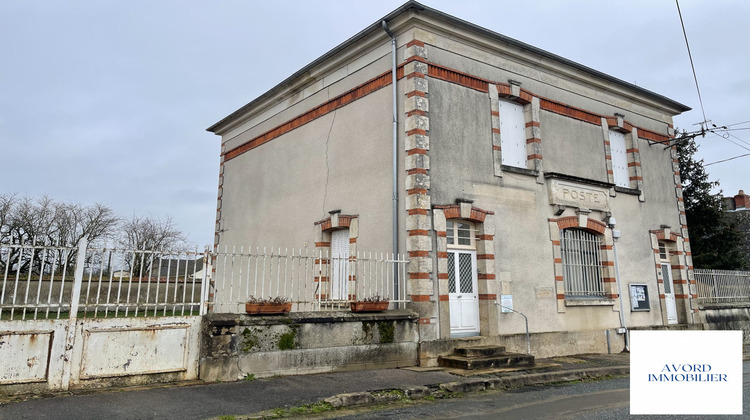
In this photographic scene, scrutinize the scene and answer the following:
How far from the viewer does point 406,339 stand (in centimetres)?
885

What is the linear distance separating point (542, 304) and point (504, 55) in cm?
571

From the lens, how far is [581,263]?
39.4ft

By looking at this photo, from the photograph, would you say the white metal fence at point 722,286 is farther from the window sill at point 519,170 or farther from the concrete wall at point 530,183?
the window sill at point 519,170

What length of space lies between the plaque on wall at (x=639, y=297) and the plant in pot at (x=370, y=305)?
7.32m

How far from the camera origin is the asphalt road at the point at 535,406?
18.7 feet

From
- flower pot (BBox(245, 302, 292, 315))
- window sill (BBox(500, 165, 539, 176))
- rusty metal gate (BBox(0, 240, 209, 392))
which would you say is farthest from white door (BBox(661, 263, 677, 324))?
rusty metal gate (BBox(0, 240, 209, 392))

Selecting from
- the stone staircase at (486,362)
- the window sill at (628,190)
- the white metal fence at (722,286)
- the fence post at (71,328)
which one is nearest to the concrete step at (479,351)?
the stone staircase at (486,362)

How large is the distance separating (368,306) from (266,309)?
178cm

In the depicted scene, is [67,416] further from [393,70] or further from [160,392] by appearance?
[393,70]

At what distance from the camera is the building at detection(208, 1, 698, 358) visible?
32.5 feet

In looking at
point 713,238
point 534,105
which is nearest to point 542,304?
point 534,105

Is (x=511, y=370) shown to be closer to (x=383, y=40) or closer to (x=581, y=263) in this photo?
(x=581, y=263)

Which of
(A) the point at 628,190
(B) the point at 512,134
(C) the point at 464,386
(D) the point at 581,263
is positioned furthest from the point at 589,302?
(C) the point at 464,386

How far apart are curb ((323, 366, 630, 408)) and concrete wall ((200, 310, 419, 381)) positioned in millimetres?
1581
